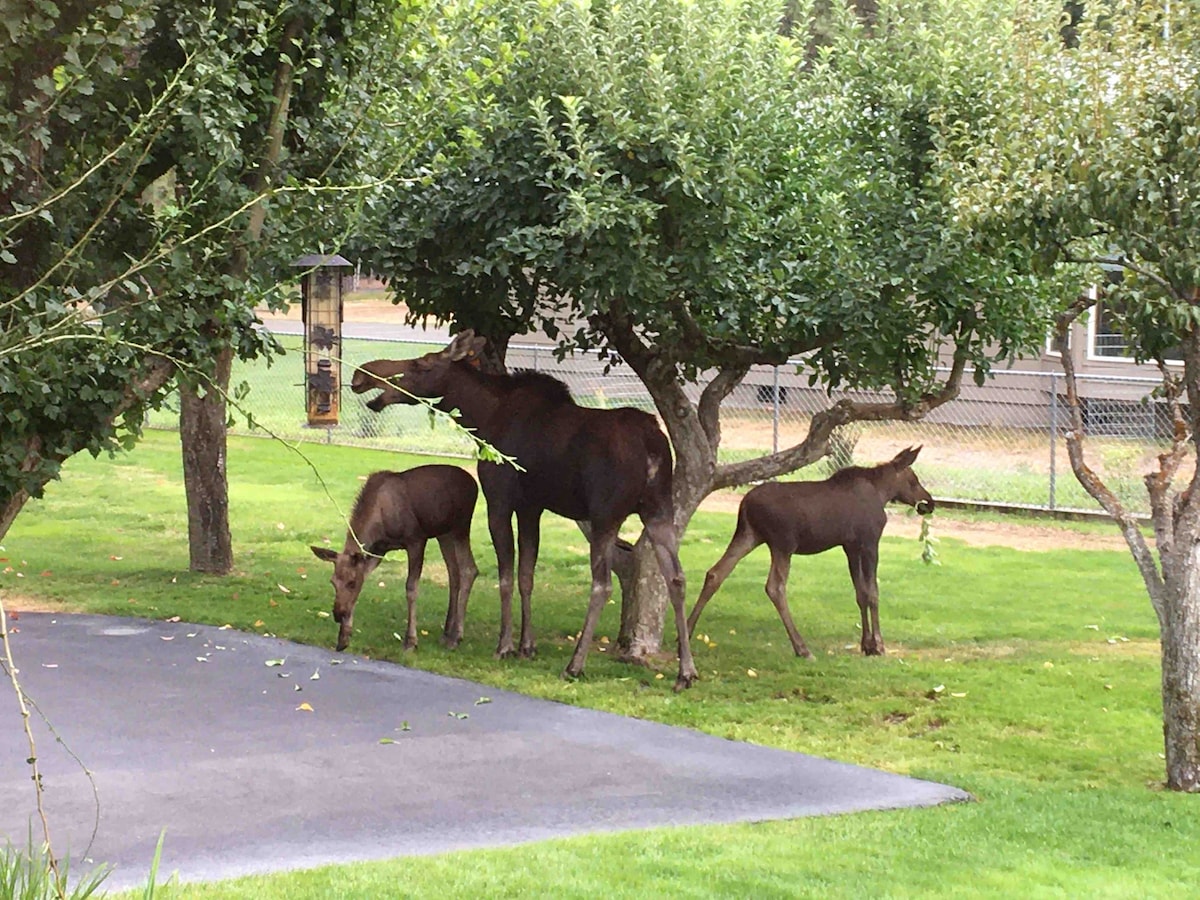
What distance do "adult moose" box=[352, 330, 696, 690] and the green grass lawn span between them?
69 cm

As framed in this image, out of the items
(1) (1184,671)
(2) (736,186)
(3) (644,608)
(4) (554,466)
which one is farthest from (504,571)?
(1) (1184,671)

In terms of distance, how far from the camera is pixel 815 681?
37.3 ft

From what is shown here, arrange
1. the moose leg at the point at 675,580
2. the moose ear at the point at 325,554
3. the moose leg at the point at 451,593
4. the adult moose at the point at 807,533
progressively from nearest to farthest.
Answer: the moose leg at the point at 675,580 → the moose ear at the point at 325,554 → the moose leg at the point at 451,593 → the adult moose at the point at 807,533

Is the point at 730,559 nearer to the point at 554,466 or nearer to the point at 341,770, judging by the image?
the point at 554,466

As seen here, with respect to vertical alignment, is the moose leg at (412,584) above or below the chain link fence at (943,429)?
below

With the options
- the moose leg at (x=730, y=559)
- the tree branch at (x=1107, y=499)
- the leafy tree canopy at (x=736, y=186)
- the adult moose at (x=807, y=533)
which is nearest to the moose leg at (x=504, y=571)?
the adult moose at (x=807, y=533)

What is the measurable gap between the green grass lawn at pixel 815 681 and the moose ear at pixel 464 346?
7.91 ft

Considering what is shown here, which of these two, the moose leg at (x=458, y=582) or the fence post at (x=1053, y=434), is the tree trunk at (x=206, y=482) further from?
the fence post at (x=1053, y=434)

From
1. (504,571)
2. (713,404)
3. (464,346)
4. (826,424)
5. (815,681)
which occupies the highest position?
(464,346)

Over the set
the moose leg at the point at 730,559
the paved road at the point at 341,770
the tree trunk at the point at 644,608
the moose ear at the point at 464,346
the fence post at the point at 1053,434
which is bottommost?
the paved road at the point at 341,770

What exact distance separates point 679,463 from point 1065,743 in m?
4.26

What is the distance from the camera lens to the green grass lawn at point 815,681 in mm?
6680

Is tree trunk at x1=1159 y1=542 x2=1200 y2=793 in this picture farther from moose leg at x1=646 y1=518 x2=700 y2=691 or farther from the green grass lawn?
moose leg at x1=646 y1=518 x2=700 y2=691

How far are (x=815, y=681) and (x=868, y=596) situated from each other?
139 centimetres
